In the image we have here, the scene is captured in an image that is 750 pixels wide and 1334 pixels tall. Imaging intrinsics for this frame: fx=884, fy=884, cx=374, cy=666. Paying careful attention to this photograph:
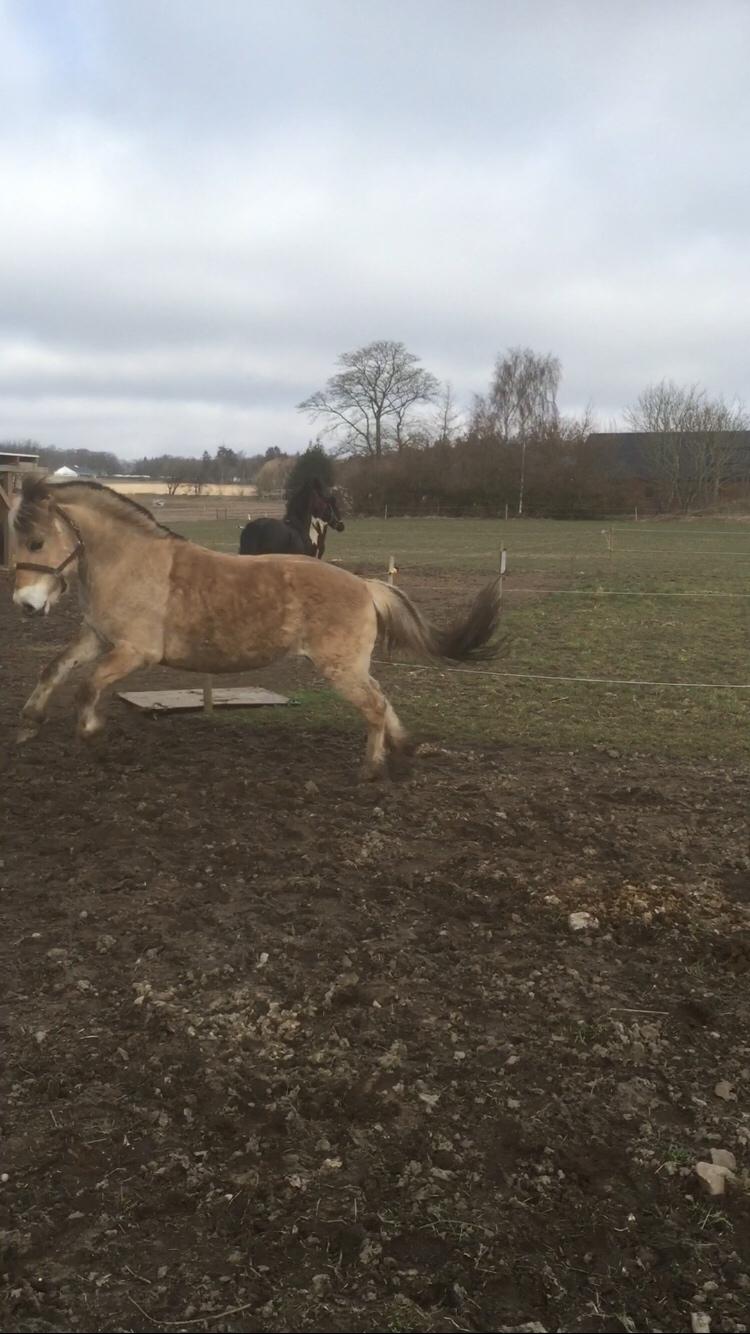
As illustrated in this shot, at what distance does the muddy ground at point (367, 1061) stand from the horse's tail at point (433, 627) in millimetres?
1283

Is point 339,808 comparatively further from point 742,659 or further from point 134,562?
point 742,659

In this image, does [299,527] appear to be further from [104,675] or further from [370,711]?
[104,675]

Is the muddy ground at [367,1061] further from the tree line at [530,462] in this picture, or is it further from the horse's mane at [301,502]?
the tree line at [530,462]

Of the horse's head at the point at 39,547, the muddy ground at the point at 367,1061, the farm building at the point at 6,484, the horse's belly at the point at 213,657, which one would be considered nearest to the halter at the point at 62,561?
the horse's head at the point at 39,547

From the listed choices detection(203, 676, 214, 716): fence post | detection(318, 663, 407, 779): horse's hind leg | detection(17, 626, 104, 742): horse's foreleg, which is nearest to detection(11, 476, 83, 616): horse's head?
detection(17, 626, 104, 742): horse's foreleg

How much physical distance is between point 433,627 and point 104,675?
7.23 ft

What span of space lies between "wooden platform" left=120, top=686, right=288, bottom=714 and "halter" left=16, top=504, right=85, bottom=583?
6.20 ft

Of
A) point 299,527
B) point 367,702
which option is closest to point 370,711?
point 367,702

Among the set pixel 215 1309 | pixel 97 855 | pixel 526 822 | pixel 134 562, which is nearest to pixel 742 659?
pixel 526 822

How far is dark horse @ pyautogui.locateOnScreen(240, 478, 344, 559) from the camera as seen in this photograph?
10812 millimetres

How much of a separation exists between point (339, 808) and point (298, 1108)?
7.93 ft

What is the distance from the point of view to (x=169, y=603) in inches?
207

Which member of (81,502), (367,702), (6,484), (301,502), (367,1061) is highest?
(6,484)

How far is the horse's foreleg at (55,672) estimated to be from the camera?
18.0 ft
